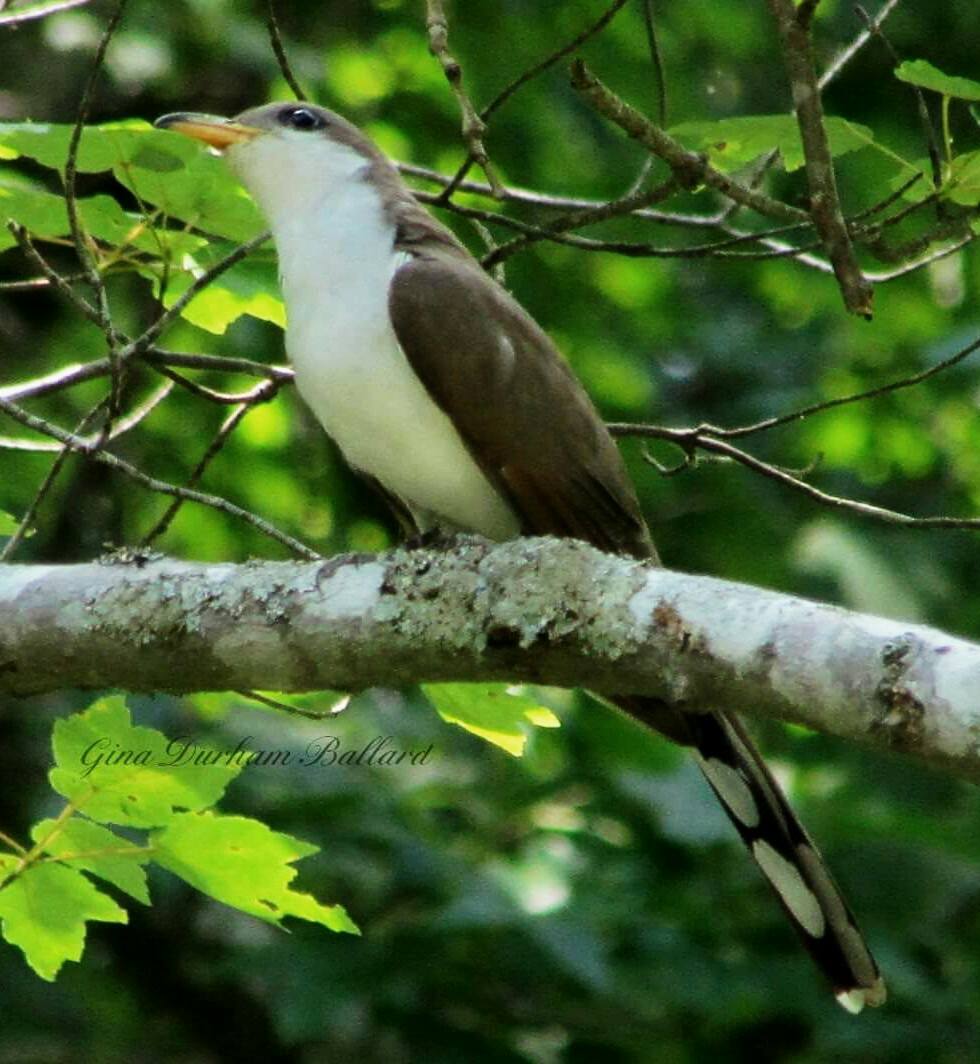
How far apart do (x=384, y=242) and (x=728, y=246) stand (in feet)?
2.79

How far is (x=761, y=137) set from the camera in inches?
129

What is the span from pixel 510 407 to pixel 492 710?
889mm

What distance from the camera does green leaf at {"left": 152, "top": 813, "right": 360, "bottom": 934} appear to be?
294cm

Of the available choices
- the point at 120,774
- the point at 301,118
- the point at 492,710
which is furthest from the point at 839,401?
the point at 301,118

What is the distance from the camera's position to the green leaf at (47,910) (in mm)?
2904

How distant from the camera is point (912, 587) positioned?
649cm

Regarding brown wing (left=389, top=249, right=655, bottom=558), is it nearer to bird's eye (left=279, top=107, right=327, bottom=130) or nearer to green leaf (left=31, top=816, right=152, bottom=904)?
bird's eye (left=279, top=107, right=327, bottom=130)

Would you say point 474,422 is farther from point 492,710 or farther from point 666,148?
point 666,148

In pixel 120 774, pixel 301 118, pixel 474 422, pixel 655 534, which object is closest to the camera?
pixel 120 774

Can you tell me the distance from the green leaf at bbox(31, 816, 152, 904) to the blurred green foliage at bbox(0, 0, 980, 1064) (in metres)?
1.91

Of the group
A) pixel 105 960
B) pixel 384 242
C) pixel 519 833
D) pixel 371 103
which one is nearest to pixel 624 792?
pixel 519 833

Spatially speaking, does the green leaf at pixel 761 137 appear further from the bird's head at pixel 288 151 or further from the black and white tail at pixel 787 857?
the bird's head at pixel 288 151

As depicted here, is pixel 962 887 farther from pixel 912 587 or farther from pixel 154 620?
pixel 154 620

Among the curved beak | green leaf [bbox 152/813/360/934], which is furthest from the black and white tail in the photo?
the curved beak
